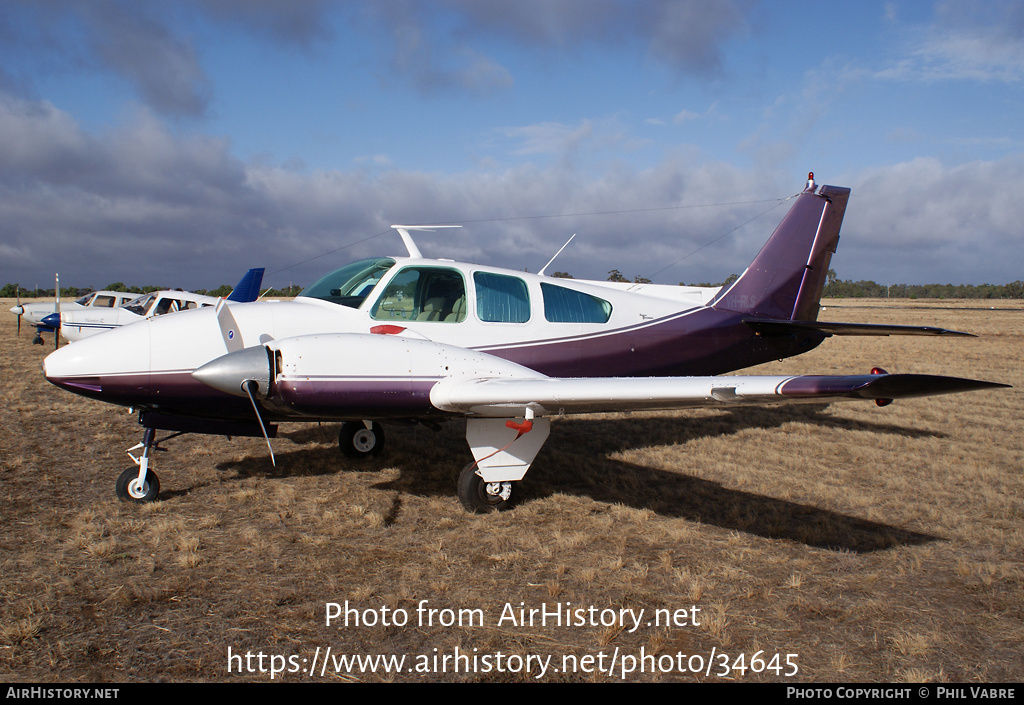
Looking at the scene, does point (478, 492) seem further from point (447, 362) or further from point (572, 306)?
point (572, 306)

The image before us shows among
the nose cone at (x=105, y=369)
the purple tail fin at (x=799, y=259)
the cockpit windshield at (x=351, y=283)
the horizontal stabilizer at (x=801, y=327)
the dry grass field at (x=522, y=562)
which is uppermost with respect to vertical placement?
the purple tail fin at (x=799, y=259)

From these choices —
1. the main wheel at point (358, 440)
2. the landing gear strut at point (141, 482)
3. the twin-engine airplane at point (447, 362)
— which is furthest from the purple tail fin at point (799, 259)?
the landing gear strut at point (141, 482)

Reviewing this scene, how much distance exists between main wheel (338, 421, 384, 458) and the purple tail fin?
18.5 ft

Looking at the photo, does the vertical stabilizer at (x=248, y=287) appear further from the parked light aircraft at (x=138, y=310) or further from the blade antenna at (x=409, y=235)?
the blade antenna at (x=409, y=235)

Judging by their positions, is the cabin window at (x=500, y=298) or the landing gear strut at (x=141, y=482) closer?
the landing gear strut at (x=141, y=482)

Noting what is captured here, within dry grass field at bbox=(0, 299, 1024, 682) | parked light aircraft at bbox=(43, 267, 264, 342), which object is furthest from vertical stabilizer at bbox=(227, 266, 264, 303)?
dry grass field at bbox=(0, 299, 1024, 682)

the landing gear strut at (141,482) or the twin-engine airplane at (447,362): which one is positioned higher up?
the twin-engine airplane at (447,362)

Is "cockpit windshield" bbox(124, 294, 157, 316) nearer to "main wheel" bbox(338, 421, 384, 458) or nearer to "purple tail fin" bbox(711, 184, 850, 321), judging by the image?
"main wheel" bbox(338, 421, 384, 458)

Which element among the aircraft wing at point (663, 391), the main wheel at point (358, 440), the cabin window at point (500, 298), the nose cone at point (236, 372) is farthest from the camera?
the main wheel at point (358, 440)

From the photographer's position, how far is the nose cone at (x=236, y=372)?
4473 mm

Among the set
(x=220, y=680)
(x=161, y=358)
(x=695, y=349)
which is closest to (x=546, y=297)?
(x=695, y=349)

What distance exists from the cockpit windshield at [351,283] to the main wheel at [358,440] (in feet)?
6.72

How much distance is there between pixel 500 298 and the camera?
6688mm
